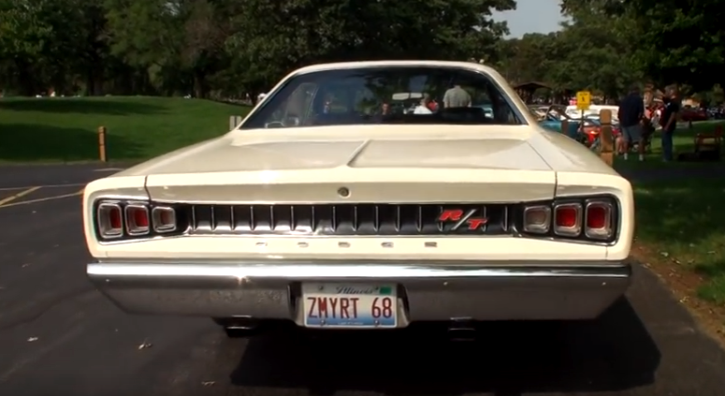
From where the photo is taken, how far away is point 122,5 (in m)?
62.5

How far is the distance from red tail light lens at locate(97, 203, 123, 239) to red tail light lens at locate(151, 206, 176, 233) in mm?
159

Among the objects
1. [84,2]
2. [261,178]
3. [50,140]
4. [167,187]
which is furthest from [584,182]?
[84,2]

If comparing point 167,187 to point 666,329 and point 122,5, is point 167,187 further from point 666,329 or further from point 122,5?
point 122,5

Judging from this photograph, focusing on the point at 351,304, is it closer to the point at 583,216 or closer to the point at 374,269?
the point at 374,269

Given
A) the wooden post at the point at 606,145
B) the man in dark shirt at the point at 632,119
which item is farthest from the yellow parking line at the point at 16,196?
the man in dark shirt at the point at 632,119

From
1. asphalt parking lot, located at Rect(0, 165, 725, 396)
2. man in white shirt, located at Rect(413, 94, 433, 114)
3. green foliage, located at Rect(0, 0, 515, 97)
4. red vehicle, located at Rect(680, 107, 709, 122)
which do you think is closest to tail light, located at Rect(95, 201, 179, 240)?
asphalt parking lot, located at Rect(0, 165, 725, 396)

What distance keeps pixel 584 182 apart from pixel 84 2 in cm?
6644

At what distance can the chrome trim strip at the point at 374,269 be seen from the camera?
3969 mm

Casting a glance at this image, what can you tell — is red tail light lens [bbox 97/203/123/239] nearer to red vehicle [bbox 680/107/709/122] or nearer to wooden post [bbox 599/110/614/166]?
wooden post [bbox 599/110/614/166]

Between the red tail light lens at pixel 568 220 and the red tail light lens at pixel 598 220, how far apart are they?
0.04m

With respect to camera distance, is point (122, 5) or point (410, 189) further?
point (122, 5)

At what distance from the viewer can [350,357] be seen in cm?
539

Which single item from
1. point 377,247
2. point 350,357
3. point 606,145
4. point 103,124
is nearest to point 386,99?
point 350,357

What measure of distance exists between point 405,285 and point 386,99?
2.32 m
